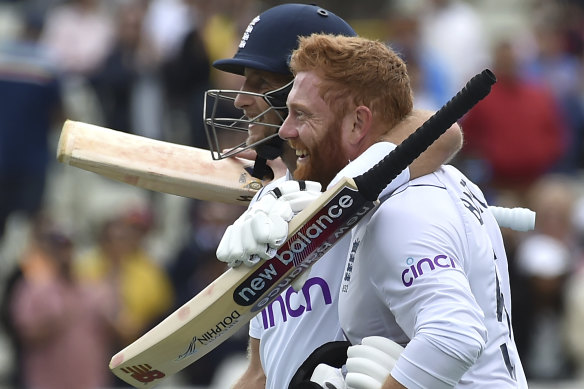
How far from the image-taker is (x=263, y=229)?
3426mm

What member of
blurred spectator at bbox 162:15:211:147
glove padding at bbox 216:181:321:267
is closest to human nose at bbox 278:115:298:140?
glove padding at bbox 216:181:321:267

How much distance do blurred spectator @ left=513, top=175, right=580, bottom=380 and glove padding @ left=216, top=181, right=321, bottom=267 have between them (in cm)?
497

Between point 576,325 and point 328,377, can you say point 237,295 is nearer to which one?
point 328,377

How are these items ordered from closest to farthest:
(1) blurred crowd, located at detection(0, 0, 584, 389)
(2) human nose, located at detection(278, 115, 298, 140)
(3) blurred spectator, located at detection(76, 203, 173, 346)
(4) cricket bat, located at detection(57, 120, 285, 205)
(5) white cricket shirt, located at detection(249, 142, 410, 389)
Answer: (2) human nose, located at detection(278, 115, 298, 140), (5) white cricket shirt, located at detection(249, 142, 410, 389), (4) cricket bat, located at detection(57, 120, 285, 205), (1) blurred crowd, located at detection(0, 0, 584, 389), (3) blurred spectator, located at detection(76, 203, 173, 346)

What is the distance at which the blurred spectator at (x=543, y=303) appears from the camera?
834 centimetres

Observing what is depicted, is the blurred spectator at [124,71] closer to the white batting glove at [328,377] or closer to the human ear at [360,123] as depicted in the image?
the human ear at [360,123]

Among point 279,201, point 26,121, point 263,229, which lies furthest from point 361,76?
point 26,121

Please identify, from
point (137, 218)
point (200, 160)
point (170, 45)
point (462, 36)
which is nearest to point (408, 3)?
point (462, 36)

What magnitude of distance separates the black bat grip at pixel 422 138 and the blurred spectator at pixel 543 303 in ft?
16.6

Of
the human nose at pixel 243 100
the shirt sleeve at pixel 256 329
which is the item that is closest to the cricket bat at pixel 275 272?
the shirt sleeve at pixel 256 329

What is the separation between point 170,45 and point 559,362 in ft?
14.4

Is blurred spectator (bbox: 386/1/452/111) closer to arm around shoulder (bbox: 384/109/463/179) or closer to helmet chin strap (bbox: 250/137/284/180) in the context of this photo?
helmet chin strap (bbox: 250/137/284/180)

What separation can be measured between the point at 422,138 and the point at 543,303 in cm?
529

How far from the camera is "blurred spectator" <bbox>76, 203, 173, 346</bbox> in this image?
8930 mm
